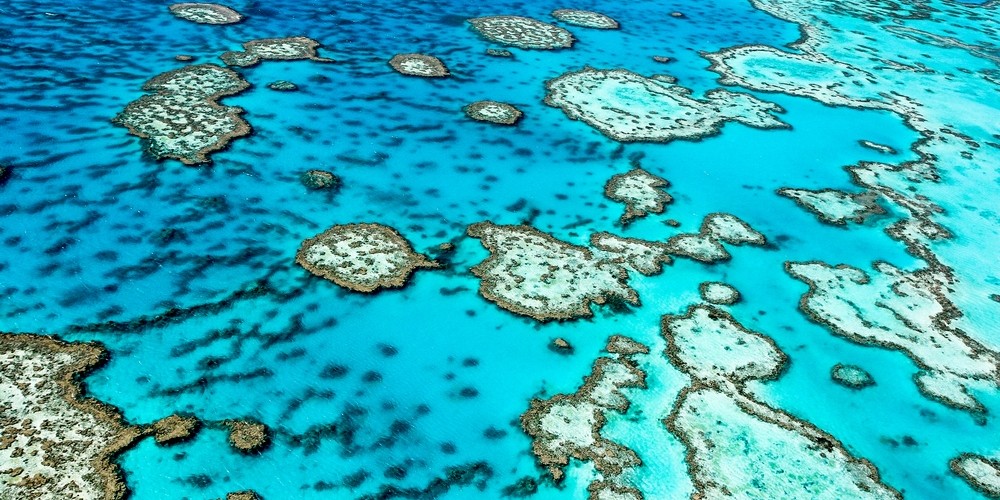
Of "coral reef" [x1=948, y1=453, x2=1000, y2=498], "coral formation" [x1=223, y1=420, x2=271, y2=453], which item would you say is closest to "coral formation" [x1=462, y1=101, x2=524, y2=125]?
"coral formation" [x1=223, y1=420, x2=271, y2=453]

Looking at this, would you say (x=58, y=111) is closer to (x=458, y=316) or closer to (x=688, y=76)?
(x=458, y=316)

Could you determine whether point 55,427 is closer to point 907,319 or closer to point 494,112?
point 494,112

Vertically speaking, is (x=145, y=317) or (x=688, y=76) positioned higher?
(x=688, y=76)

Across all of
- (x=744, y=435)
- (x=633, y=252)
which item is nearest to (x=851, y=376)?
(x=744, y=435)

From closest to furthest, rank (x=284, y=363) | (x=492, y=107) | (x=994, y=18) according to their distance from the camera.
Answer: (x=284, y=363) < (x=492, y=107) < (x=994, y=18)

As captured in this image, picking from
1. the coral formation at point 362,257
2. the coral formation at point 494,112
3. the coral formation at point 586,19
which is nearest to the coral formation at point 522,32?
the coral formation at point 586,19

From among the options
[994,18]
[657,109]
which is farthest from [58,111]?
[994,18]

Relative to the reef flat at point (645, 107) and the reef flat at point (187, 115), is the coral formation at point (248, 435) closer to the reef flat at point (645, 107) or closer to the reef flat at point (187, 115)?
the reef flat at point (187, 115)

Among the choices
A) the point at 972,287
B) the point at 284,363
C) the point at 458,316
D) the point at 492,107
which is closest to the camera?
the point at 284,363

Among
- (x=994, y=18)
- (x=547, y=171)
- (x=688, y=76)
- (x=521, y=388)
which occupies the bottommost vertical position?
(x=521, y=388)
